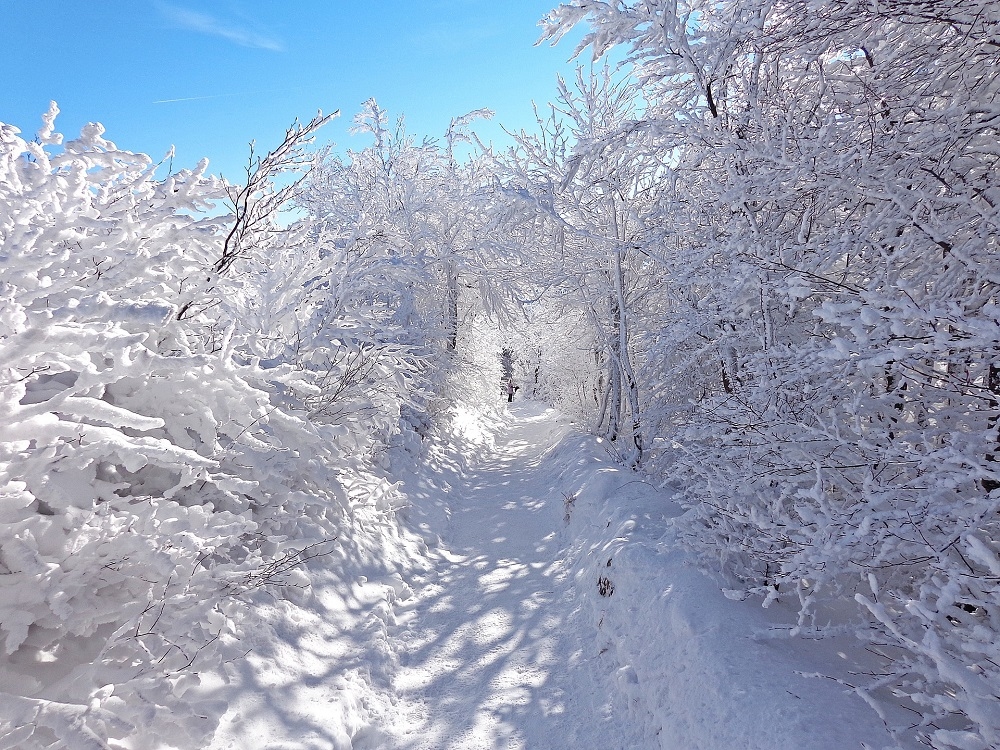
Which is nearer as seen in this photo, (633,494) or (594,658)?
(594,658)

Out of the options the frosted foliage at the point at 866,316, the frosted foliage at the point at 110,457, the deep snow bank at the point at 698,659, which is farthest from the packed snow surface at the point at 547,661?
the frosted foliage at the point at 110,457

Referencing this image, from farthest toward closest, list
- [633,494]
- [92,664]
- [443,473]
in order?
[443,473]
[633,494]
[92,664]

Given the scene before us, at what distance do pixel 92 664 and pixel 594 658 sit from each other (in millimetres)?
3551

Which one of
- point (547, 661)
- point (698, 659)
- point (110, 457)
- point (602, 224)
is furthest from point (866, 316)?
point (602, 224)

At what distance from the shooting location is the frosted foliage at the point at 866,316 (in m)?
2.15

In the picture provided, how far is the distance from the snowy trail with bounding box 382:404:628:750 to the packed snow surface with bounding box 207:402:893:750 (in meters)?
0.02

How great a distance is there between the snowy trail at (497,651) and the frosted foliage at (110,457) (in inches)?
58.6

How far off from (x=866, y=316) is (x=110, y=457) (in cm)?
407

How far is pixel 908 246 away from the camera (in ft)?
8.59

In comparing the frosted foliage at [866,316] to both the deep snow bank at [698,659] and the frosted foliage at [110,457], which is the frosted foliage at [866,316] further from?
the frosted foliage at [110,457]

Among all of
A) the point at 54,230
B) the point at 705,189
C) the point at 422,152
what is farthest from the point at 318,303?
the point at 422,152

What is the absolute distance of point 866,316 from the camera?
6.09 ft

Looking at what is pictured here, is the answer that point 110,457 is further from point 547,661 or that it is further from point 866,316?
point 866,316

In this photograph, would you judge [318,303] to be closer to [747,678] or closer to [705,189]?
[705,189]
